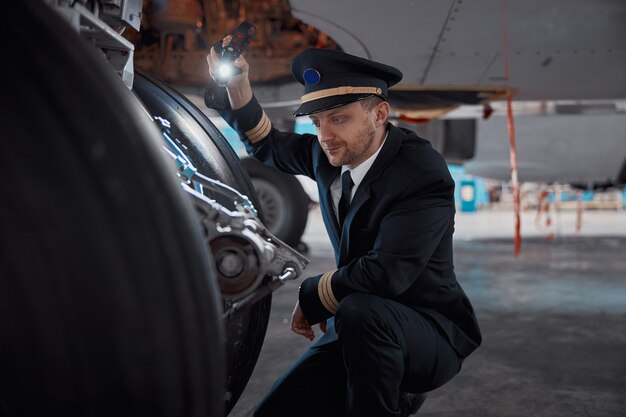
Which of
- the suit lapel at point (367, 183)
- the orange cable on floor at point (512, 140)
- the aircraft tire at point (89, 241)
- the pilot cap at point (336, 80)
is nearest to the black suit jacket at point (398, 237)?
the suit lapel at point (367, 183)

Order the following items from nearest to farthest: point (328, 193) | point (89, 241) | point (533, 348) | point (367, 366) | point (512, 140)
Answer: point (89, 241) < point (367, 366) < point (328, 193) < point (533, 348) < point (512, 140)

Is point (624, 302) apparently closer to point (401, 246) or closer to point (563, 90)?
point (563, 90)

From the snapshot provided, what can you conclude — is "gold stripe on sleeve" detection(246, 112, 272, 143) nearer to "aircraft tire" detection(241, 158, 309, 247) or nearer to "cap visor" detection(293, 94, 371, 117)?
"cap visor" detection(293, 94, 371, 117)

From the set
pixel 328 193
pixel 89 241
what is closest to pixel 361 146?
pixel 328 193

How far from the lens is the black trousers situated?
1036 mm

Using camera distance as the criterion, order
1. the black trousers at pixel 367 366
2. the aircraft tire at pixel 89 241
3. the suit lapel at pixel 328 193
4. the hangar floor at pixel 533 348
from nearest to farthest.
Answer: the aircraft tire at pixel 89 241
the black trousers at pixel 367 366
the suit lapel at pixel 328 193
the hangar floor at pixel 533 348

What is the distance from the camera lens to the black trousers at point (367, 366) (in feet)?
3.40

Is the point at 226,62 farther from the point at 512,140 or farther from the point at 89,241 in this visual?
the point at 512,140

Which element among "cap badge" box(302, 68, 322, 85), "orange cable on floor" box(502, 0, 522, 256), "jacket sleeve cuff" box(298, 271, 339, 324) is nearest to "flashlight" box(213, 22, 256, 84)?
"cap badge" box(302, 68, 322, 85)

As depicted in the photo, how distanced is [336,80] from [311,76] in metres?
0.05

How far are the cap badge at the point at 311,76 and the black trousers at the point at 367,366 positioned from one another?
383 mm

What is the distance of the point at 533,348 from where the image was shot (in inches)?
81.0

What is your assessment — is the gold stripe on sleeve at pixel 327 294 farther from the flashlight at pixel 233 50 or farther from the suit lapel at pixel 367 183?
the flashlight at pixel 233 50

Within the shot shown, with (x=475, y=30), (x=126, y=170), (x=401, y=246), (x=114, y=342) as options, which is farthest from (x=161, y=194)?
(x=475, y=30)
